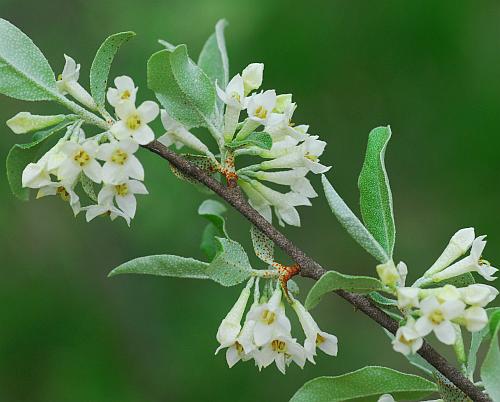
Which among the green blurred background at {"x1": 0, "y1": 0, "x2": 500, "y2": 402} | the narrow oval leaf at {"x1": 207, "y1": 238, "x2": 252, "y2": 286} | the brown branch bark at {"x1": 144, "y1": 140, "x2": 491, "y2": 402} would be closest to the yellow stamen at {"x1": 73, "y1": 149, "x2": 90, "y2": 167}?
the brown branch bark at {"x1": 144, "y1": 140, "x2": 491, "y2": 402}

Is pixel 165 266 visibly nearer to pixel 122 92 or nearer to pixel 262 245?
pixel 262 245

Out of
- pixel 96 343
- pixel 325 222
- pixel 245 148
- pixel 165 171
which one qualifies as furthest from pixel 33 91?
pixel 325 222

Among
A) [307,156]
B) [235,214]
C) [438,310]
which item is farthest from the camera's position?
[235,214]

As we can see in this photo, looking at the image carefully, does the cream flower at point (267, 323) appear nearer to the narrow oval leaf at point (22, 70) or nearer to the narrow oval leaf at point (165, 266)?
the narrow oval leaf at point (165, 266)

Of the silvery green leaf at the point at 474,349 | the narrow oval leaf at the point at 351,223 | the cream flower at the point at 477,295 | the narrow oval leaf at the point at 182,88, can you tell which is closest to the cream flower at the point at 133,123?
the narrow oval leaf at the point at 182,88

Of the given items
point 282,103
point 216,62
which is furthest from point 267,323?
point 216,62

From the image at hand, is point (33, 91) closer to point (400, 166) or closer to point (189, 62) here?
point (189, 62)
